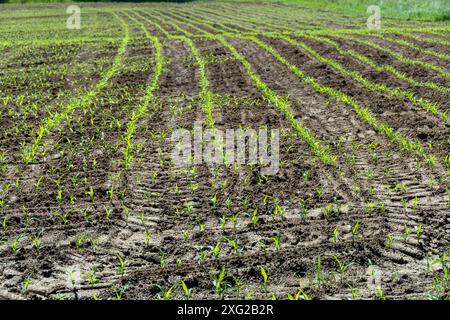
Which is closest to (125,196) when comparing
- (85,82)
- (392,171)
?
(392,171)

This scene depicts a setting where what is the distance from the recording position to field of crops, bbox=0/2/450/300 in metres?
4.25

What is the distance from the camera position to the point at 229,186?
19.3ft

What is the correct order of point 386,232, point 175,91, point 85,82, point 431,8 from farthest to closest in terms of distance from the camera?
point 431,8, point 85,82, point 175,91, point 386,232

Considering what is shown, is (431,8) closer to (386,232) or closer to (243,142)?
(243,142)

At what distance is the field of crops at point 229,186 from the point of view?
13.9 feet

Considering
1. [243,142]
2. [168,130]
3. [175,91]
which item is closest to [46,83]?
[175,91]

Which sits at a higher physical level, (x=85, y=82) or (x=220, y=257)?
(x=85, y=82)

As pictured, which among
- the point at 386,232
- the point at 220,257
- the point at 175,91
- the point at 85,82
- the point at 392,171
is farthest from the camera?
the point at 85,82

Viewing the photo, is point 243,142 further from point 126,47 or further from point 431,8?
point 431,8

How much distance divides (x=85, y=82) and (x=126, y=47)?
5199 millimetres

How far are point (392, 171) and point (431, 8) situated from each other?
1878 cm
